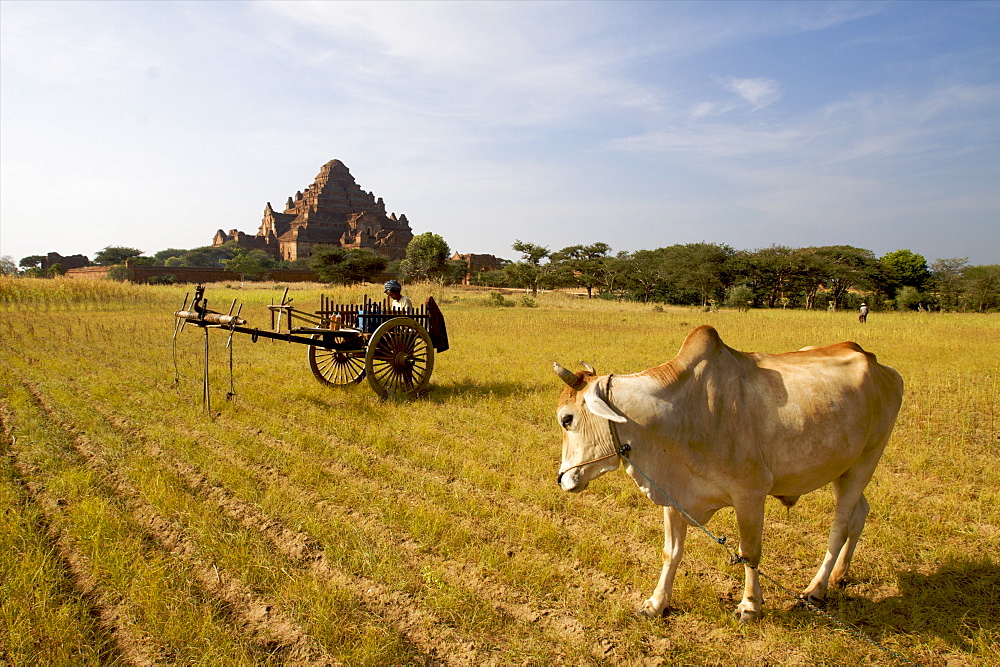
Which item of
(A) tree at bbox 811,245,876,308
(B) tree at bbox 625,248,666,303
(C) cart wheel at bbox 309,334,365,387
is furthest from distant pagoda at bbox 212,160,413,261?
(C) cart wheel at bbox 309,334,365,387

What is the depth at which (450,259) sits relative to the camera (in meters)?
71.4

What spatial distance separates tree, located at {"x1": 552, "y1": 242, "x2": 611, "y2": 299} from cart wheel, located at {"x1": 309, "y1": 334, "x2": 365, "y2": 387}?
43.3m

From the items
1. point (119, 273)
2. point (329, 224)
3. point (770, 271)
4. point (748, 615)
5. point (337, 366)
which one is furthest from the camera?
point (329, 224)

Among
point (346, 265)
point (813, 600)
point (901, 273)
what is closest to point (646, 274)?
point (901, 273)

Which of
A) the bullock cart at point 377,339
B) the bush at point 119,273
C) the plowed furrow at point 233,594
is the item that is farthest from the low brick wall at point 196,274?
the plowed furrow at point 233,594

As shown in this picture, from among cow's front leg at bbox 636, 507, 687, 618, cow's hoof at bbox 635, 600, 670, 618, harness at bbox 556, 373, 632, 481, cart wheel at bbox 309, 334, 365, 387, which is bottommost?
cow's hoof at bbox 635, 600, 670, 618

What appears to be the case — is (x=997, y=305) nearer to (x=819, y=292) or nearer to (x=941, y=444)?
(x=819, y=292)

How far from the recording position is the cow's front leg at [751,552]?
8.41ft

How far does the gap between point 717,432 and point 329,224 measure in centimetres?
9060

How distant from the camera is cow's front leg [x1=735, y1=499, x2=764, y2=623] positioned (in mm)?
2564

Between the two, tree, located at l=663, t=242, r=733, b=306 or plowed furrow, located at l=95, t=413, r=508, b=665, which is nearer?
plowed furrow, located at l=95, t=413, r=508, b=665

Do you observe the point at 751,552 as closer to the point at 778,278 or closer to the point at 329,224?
the point at 778,278

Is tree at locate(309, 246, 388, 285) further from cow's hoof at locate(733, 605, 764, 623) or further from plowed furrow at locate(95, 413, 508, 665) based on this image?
cow's hoof at locate(733, 605, 764, 623)

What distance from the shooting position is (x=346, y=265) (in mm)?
55938
